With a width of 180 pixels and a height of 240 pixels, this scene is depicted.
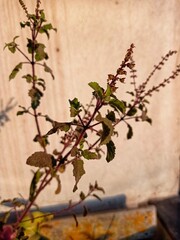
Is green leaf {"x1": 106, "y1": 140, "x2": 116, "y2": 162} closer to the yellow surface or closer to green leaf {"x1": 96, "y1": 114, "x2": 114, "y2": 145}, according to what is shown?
green leaf {"x1": 96, "y1": 114, "x2": 114, "y2": 145}

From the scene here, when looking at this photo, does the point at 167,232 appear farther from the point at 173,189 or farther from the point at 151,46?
the point at 151,46

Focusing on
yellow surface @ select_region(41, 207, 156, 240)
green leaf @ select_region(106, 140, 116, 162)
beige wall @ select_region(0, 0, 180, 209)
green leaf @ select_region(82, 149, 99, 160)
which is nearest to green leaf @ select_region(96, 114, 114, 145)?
green leaf @ select_region(106, 140, 116, 162)

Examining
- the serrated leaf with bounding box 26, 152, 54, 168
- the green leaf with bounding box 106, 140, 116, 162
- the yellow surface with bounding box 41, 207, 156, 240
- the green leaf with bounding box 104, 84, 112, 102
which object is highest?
the green leaf with bounding box 104, 84, 112, 102

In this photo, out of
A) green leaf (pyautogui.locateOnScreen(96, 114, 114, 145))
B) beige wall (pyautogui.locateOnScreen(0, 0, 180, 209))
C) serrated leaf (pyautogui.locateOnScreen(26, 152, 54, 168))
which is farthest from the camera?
beige wall (pyautogui.locateOnScreen(0, 0, 180, 209))

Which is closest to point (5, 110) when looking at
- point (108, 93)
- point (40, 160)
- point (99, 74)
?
point (99, 74)

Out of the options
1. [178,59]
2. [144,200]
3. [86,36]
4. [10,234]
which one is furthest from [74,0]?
[144,200]

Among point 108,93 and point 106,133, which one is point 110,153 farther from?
point 108,93

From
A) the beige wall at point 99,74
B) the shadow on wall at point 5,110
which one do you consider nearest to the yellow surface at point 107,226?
the beige wall at point 99,74

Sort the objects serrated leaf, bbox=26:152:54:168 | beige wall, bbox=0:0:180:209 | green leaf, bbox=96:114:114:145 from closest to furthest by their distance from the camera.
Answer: green leaf, bbox=96:114:114:145 → serrated leaf, bbox=26:152:54:168 → beige wall, bbox=0:0:180:209

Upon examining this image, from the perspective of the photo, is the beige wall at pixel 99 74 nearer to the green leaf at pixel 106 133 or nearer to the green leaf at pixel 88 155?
the green leaf at pixel 88 155

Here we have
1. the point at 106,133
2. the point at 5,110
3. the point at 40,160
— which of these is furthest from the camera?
the point at 5,110
